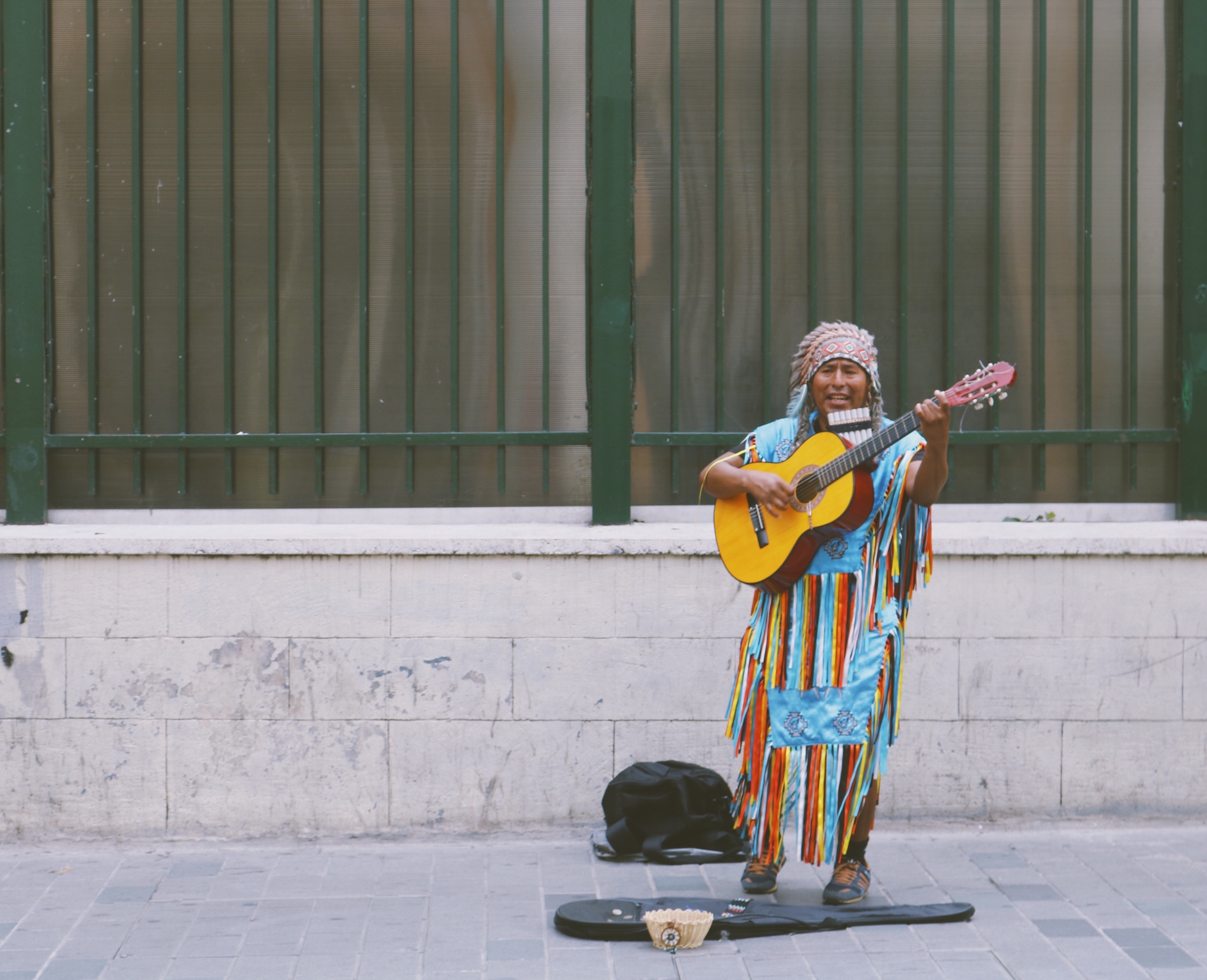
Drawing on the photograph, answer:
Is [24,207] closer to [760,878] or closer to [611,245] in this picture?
[611,245]

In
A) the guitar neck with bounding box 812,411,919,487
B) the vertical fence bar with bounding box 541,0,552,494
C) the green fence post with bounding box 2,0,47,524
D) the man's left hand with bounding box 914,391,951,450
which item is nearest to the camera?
the man's left hand with bounding box 914,391,951,450

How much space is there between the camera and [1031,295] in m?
5.83

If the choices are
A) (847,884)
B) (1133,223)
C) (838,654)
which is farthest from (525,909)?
(1133,223)

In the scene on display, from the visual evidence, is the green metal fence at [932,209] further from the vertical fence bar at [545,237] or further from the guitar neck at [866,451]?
the guitar neck at [866,451]

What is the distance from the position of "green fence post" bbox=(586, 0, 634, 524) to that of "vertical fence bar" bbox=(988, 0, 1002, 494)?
1.49m

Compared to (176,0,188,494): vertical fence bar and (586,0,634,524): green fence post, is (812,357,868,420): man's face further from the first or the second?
(176,0,188,494): vertical fence bar

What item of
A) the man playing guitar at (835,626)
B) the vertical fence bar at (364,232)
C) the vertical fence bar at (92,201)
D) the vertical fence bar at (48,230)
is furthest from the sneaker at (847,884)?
the vertical fence bar at (48,230)

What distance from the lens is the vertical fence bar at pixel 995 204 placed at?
5.79 metres

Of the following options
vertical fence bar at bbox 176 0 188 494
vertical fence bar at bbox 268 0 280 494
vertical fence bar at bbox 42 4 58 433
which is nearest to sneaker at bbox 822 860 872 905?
vertical fence bar at bbox 268 0 280 494

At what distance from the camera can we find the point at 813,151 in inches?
227

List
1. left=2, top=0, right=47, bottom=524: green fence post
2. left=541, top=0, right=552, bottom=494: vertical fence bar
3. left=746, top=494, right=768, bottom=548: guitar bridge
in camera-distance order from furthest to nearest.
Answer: left=541, top=0, right=552, bottom=494: vertical fence bar, left=2, top=0, right=47, bottom=524: green fence post, left=746, top=494, right=768, bottom=548: guitar bridge

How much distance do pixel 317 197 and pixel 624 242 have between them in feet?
4.12

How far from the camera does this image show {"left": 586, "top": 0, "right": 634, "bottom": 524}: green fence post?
18.6ft

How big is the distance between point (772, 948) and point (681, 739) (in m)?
1.35
